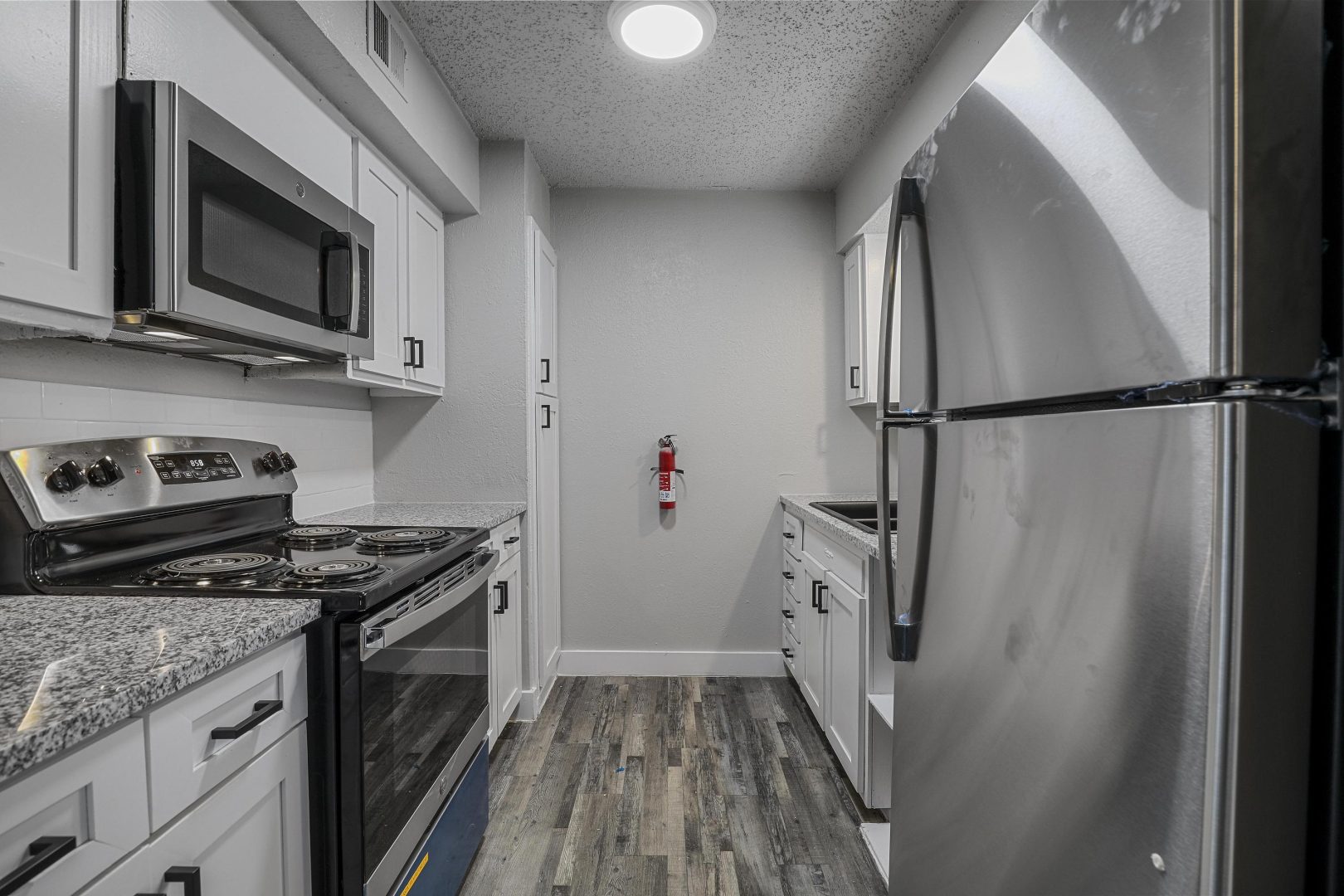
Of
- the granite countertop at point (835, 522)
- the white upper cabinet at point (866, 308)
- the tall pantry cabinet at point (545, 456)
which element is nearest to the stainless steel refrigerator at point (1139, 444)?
the granite countertop at point (835, 522)

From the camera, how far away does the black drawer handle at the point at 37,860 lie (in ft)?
2.10

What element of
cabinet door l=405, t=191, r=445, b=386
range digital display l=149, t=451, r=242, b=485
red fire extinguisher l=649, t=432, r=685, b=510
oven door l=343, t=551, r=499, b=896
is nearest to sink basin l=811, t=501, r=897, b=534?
red fire extinguisher l=649, t=432, r=685, b=510

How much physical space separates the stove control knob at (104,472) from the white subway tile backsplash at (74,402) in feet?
0.41

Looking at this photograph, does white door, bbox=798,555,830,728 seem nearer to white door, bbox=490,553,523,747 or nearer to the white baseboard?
the white baseboard

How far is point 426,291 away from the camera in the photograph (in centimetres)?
257

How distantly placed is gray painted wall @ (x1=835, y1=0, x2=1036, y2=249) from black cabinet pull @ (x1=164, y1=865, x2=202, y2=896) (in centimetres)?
201

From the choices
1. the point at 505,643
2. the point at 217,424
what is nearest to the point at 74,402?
the point at 217,424

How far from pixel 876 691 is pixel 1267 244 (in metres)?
1.73

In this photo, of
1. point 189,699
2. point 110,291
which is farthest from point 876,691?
point 110,291

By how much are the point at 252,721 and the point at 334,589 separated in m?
0.28

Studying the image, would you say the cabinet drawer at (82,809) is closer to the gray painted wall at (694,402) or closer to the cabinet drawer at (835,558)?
the cabinet drawer at (835,558)

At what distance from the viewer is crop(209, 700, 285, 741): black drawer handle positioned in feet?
3.09

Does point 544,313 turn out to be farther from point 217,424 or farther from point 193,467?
point 193,467

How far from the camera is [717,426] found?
3469 millimetres
